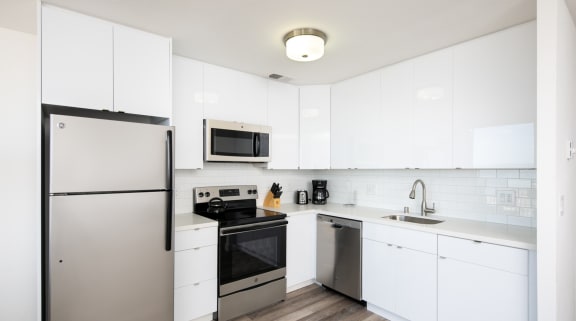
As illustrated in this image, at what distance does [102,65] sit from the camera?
2.02m

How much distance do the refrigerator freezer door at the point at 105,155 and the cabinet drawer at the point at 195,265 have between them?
685 millimetres

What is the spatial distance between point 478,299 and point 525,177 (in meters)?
1.07

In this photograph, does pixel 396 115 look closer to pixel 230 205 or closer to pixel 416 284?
pixel 416 284

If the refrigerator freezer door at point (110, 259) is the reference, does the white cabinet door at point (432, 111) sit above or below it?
above

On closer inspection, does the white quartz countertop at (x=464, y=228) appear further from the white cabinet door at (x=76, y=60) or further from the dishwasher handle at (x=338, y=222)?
the white cabinet door at (x=76, y=60)

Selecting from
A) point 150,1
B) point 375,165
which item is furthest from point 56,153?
point 375,165

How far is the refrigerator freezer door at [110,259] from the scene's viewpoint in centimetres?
166

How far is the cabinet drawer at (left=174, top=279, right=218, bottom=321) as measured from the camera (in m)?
2.34

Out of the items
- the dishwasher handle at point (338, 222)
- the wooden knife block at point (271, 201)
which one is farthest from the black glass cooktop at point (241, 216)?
the dishwasher handle at point (338, 222)

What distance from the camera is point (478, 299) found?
2045 mm

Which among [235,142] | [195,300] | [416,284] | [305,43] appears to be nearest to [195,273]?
[195,300]

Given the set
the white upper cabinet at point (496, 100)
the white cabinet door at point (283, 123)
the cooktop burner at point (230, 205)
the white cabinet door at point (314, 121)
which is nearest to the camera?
the white upper cabinet at point (496, 100)

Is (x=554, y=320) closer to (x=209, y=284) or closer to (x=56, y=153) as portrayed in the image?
(x=209, y=284)

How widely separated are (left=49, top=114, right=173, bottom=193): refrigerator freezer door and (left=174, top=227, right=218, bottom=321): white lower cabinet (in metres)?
0.61
